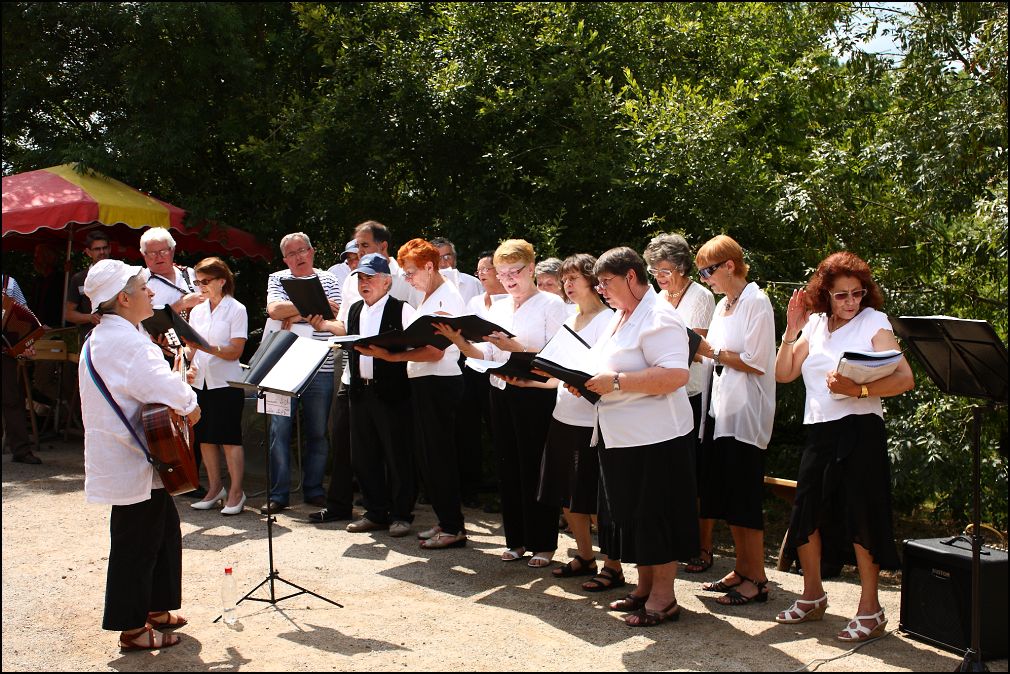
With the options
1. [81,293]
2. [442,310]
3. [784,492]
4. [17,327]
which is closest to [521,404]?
[442,310]

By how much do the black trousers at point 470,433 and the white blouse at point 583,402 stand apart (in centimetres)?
257

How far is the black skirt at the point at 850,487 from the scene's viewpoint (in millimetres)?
4945

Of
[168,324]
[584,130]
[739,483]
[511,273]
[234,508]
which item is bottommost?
[234,508]

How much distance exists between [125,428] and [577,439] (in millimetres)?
2571

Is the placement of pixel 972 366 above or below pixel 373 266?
below

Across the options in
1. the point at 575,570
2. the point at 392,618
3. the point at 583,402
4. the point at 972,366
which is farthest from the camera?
the point at 575,570

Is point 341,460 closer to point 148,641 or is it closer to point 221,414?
point 221,414

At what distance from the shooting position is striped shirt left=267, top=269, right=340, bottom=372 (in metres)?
7.93

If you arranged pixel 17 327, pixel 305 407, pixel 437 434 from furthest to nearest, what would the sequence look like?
pixel 17 327 → pixel 305 407 → pixel 437 434

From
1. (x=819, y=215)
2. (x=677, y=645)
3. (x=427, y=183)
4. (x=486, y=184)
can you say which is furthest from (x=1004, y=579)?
(x=427, y=183)

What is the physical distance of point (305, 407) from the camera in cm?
826

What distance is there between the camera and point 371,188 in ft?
35.6

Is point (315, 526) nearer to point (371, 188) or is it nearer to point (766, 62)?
point (371, 188)

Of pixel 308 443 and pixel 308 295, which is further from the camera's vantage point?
pixel 308 443
